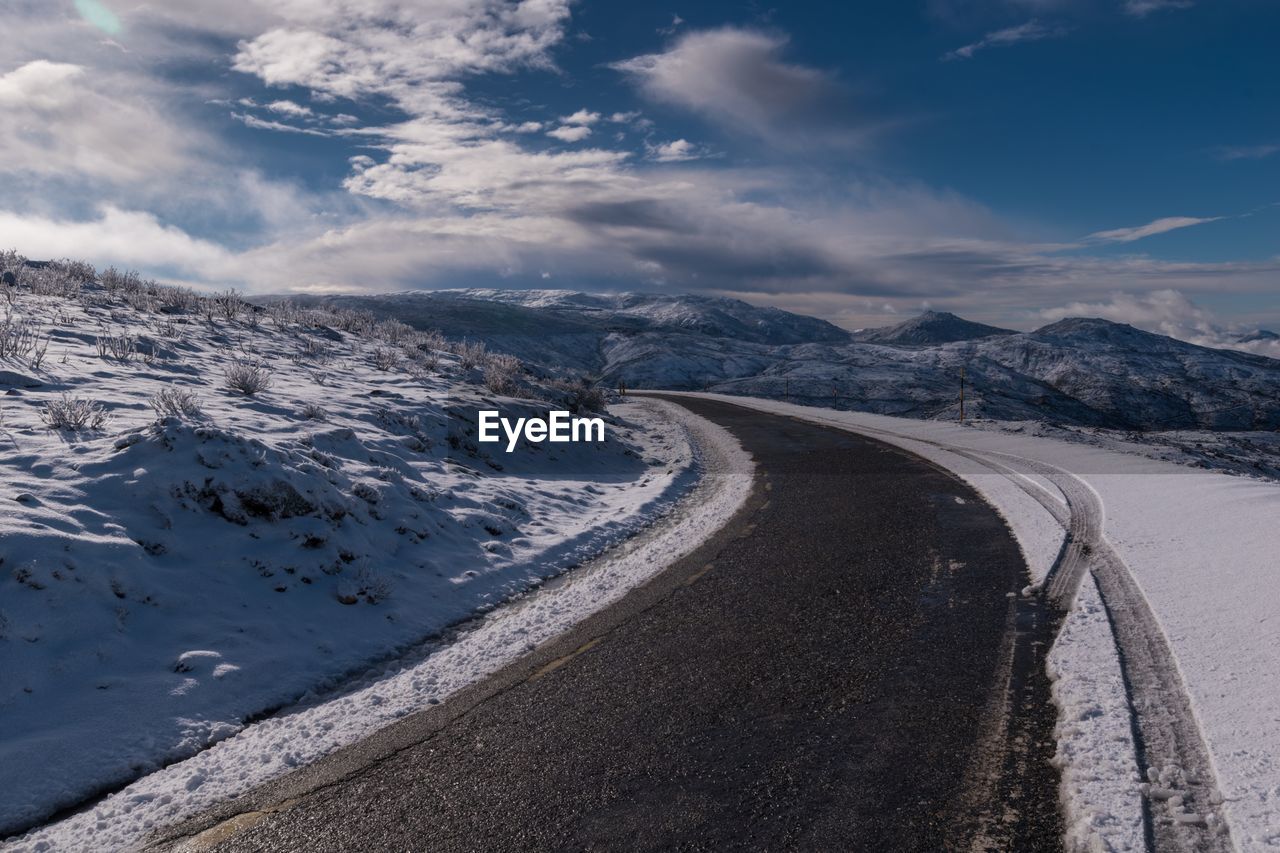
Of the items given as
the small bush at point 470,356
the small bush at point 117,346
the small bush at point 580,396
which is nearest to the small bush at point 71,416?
the small bush at point 117,346

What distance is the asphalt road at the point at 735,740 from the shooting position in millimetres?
3301

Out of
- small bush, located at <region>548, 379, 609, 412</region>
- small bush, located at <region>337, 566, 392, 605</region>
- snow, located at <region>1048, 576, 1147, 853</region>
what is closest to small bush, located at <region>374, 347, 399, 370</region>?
small bush, located at <region>548, 379, 609, 412</region>

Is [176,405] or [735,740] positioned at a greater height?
[176,405]

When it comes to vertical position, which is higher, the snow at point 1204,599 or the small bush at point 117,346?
the small bush at point 117,346

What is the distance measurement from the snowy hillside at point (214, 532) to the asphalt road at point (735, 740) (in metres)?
1.33

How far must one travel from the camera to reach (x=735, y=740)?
4012 millimetres

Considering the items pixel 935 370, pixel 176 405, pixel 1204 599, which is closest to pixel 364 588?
pixel 176 405

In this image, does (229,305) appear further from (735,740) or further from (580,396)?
(735,740)

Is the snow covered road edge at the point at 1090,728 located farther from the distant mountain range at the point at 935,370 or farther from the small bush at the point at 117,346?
the distant mountain range at the point at 935,370

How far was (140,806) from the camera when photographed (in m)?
3.76

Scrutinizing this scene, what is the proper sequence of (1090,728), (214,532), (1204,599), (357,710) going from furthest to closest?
(214,532) < (1204,599) < (357,710) < (1090,728)

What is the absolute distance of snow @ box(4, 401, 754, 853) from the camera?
3.65 meters

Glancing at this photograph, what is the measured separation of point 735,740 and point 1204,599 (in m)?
4.23

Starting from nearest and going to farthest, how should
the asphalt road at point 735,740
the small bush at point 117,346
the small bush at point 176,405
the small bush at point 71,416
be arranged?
the asphalt road at point 735,740 < the small bush at point 71,416 < the small bush at point 176,405 < the small bush at point 117,346
